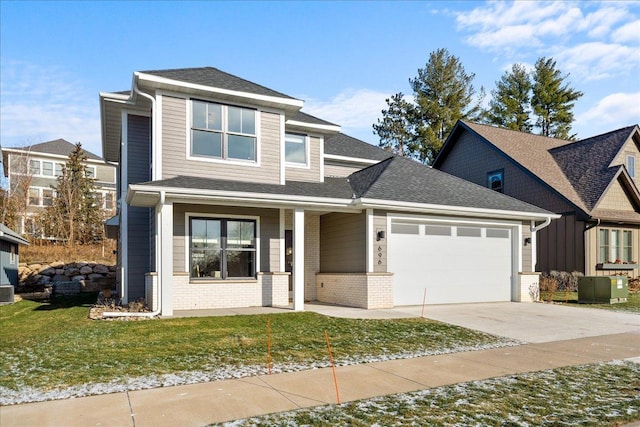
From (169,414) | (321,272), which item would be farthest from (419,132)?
(169,414)

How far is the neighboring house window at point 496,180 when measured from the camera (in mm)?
23766

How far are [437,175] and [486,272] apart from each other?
12.3 feet

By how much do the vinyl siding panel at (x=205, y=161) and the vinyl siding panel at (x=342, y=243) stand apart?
254 cm

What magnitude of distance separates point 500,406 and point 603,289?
12.6 meters

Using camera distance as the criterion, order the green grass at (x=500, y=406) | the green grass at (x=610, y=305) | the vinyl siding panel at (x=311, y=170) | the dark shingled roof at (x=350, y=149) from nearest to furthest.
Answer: the green grass at (x=500, y=406) → the green grass at (x=610, y=305) → the vinyl siding panel at (x=311, y=170) → the dark shingled roof at (x=350, y=149)

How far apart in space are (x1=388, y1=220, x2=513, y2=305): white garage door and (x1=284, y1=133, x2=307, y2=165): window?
3.86m

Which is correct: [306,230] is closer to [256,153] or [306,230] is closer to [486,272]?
[256,153]

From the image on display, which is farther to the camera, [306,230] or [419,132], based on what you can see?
[419,132]

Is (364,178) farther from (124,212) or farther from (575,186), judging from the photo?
(575,186)

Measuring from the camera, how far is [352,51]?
15586mm

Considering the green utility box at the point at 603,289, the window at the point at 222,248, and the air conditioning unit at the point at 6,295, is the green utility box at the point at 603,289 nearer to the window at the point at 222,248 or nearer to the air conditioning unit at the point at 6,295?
the window at the point at 222,248

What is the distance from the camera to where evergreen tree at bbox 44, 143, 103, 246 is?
29.1m

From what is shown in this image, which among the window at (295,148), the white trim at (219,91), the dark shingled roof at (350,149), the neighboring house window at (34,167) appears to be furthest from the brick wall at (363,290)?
the neighboring house window at (34,167)

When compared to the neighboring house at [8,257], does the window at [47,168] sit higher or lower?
higher
